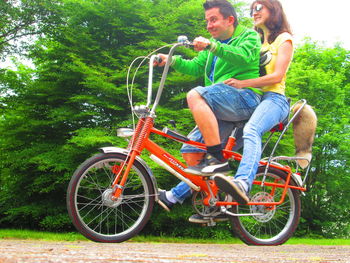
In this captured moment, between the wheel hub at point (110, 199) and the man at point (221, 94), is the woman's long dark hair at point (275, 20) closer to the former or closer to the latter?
the man at point (221, 94)

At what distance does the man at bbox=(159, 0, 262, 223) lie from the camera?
3.04 m

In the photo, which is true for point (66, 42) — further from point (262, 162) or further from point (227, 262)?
point (227, 262)

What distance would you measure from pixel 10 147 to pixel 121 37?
4780mm

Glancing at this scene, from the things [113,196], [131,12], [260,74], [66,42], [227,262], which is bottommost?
[227,262]

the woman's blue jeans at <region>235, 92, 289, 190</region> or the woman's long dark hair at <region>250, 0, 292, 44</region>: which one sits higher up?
the woman's long dark hair at <region>250, 0, 292, 44</region>

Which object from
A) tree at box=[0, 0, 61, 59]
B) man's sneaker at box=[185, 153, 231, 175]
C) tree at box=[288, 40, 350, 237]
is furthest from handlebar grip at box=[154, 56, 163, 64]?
tree at box=[288, 40, 350, 237]

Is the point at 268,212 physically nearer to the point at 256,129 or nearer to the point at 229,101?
the point at 256,129

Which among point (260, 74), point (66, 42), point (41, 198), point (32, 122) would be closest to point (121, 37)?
point (66, 42)

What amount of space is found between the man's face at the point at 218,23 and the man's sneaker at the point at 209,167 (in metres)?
1.07

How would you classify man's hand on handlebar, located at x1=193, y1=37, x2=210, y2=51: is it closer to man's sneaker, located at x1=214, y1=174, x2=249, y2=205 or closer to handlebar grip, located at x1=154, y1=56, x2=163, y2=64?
handlebar grip, located at x1=154, y1=56, x2=163, y2=64

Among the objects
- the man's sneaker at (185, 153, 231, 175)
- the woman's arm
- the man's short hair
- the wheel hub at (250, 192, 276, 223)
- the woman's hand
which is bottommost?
the wheel hub at (250, 192, 276, 223)

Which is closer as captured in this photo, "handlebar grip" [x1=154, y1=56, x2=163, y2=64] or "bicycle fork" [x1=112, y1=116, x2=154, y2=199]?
"bicycle fork" [x1=112, y1=116, x2=154, y2=199]

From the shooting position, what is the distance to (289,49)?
3.31 metres

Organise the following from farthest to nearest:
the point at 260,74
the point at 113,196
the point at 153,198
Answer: the point at 260,74, the point at 153,198, the point at 113,196
